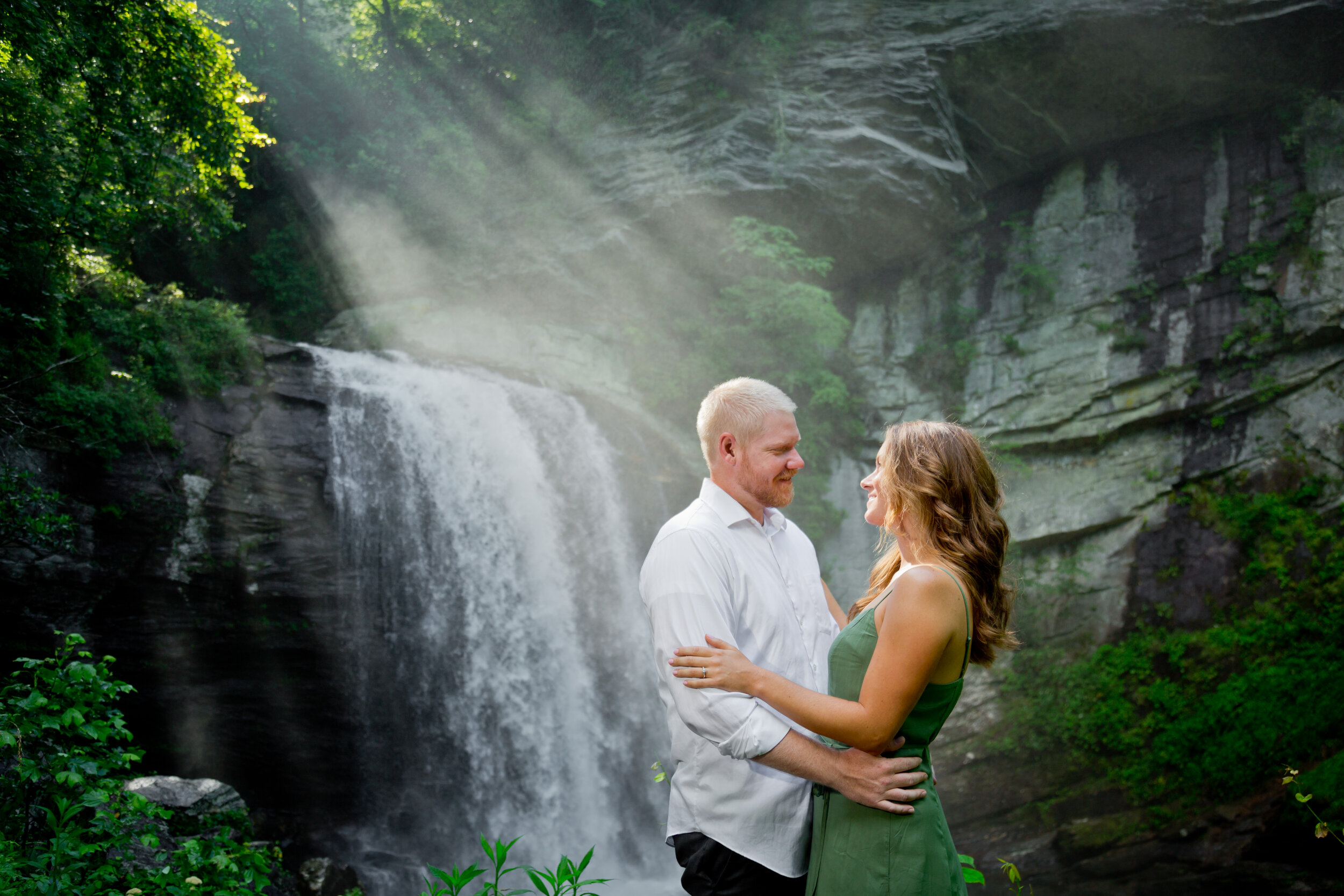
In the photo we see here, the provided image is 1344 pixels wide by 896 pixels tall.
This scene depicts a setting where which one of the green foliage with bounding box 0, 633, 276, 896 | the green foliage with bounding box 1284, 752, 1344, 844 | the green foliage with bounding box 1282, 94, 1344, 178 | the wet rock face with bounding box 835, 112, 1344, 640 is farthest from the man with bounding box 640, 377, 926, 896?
the green foliage with bounding box 1282, 94, 1344, 178

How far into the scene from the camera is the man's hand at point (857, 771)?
188 cm

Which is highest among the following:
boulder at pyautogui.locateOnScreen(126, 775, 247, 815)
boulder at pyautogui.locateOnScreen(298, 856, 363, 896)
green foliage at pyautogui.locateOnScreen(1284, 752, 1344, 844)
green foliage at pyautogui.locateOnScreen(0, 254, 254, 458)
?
green foliage at pyautogui.locateOnScreen(0, 254, 254, 458)

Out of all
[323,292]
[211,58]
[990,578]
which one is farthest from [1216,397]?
[323,292]

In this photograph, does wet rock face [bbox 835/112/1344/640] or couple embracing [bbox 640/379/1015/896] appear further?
wet rock face [bbox 835/112/1344/640]

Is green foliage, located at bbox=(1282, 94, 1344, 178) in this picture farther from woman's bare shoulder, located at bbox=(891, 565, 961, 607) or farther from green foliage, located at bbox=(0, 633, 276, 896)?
green foliage, located at bbox=(0, 633, 276, 896)

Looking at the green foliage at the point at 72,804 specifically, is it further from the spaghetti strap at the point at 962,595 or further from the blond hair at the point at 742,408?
the spaghetti strap at the point at 962,595

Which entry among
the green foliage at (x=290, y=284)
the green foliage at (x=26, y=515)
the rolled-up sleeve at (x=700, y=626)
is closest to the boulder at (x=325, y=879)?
the green foliage at (x=26, y=515)

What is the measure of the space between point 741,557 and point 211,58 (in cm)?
930

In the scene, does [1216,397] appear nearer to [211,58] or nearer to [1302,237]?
[1302,237]

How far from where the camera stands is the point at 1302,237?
11.3m

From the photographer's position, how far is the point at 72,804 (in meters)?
2.75

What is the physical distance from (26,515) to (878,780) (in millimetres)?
8129

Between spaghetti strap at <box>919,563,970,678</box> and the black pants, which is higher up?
spaghetti strap at <box>919,563,970,678</box>

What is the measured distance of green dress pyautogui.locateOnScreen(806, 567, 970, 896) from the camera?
1.91 meters
